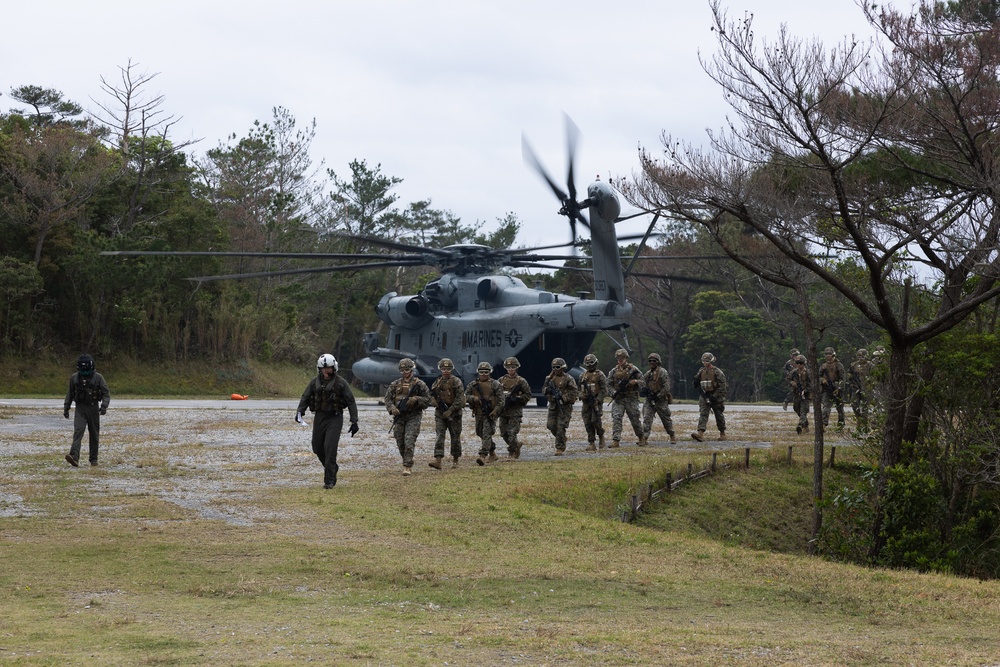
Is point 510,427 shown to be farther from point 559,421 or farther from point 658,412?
point 658,412

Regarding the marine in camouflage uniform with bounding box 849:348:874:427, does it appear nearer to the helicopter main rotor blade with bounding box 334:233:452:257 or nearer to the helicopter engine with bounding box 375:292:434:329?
the helicopter main rotor blade with bounding box 334:233:452:257

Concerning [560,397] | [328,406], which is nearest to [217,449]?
[560,397]

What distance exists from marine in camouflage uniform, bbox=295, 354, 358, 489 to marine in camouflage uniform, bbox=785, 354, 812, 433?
12.2m

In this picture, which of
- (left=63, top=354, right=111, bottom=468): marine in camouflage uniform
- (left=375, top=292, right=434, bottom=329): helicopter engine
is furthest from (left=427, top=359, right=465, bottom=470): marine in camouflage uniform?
(left=375, top=292, right=434, bottom=329): helicopter engine

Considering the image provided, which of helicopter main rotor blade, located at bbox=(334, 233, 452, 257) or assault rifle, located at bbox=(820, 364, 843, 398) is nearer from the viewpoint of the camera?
assault rifle, located at bbox=(820, 364, 843, 398)

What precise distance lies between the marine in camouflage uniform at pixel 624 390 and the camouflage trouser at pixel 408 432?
5.37 m

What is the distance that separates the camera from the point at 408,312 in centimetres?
3766

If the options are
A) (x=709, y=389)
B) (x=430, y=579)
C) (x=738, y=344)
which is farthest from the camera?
(x=738, y=344)

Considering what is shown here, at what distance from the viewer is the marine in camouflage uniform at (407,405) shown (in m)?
→ 16.6

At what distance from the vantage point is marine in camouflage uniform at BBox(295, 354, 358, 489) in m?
15.2

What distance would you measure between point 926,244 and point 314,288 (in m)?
50.5

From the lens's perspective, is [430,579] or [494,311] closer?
[430,579]

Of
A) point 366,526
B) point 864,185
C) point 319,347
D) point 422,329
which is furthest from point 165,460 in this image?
point 319,347

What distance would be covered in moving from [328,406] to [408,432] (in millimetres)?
2056
